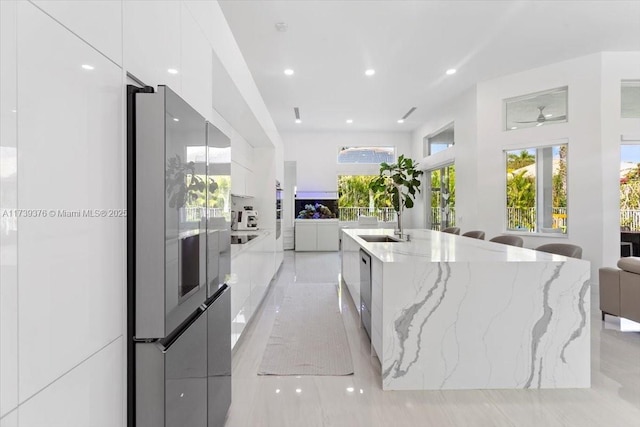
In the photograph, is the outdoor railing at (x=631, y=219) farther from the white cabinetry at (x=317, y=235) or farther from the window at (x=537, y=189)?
the white cabinetry at (x=317, y=235)

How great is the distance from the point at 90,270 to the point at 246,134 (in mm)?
4056

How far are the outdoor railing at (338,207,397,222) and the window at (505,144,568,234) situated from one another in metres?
4.14

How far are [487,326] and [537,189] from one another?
13.7 ft

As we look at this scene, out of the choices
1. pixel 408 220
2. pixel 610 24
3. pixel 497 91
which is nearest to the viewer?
pixel 610 24

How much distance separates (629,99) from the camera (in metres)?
4.75

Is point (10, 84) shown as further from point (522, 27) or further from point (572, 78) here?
point (572, 78)

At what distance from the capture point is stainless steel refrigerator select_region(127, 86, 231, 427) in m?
1.08

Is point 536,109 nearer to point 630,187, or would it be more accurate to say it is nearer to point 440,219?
point 630,187

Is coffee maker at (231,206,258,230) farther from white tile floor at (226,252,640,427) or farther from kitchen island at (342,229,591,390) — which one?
kitchen island at (342,229,591,390)

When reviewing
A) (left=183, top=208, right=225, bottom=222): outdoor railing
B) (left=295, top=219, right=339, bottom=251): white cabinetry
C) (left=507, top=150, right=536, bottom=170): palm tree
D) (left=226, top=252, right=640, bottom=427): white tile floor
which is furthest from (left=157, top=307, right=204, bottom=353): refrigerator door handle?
(left=295, top=219, right=339, bottom=251): white cabinetry

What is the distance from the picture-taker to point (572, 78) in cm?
489

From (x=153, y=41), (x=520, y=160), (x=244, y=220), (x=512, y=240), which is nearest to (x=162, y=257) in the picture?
(x=153, y=41)

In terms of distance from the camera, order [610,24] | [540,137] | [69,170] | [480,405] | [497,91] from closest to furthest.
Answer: [69,170] → [480,405] → [610,24] → [540,137] → [497,91]

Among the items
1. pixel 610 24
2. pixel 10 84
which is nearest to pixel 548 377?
pixel 10 84
